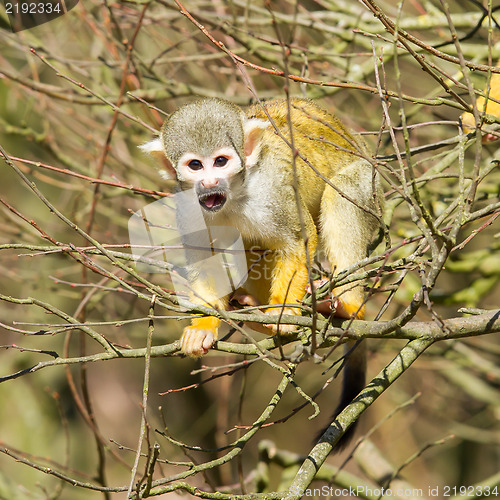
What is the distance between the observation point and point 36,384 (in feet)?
25.7

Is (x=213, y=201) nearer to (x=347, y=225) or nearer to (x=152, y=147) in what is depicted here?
(x=152, y=147)

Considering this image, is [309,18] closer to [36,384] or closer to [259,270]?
[259,270]

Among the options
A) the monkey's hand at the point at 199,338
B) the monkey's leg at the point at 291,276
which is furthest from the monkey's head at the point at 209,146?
the monkey's hand at the point at 199,338

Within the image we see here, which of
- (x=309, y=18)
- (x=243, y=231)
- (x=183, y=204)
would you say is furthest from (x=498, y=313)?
(x=309, y=18)

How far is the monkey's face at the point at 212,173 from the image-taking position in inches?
140

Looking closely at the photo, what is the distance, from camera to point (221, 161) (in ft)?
12.0

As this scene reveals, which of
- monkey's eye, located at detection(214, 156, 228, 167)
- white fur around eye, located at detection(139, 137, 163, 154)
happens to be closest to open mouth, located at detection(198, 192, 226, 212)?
monkey's eye, located at detection(214, 156, 228, 167)

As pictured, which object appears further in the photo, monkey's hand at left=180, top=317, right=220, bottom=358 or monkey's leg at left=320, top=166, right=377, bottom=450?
monkey's leg at left=320, top=166, right=377, bottom=450

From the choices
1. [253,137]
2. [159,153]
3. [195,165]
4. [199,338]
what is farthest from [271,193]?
[199,338]

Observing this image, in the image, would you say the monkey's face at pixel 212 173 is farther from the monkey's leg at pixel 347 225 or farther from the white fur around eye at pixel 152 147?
the monkey's leg at pixel 347 225

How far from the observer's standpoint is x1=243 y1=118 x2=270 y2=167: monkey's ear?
12.1ft

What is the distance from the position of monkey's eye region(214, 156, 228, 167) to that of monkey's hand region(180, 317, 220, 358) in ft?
3.00

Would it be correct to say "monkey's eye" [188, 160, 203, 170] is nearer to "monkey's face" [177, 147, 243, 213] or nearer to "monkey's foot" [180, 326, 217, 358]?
"monkey's face" [177, 147, 243, 213]

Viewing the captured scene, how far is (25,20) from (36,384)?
4446 mm
